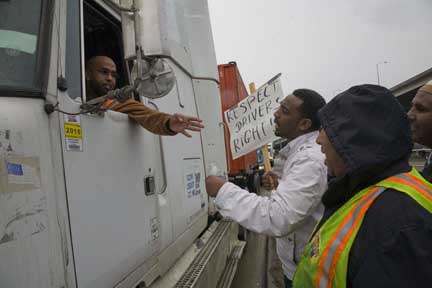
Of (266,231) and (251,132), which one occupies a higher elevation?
(251,132)

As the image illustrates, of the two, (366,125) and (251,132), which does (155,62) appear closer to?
(366,125)

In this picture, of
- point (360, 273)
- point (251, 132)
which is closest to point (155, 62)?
point (360, 273)

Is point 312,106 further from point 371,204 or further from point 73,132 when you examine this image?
point 73,132

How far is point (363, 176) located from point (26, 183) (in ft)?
3.66

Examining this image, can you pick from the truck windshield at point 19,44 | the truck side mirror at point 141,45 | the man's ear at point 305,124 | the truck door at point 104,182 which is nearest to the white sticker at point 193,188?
the truck door at point 104,182

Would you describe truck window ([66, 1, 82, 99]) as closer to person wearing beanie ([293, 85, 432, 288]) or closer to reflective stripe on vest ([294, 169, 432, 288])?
person wearing beanie ([293, 85, 432, 288])

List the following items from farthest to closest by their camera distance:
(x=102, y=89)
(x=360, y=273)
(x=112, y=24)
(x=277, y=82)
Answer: (x=277, y=82), (x=112, y=24), (x=102, y=89), (x=360, y=273)

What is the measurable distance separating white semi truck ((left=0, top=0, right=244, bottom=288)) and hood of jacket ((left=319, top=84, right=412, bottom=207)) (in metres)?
0.78

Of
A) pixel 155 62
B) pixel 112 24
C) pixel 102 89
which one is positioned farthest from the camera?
pixel 112 24

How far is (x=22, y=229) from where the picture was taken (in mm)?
1076

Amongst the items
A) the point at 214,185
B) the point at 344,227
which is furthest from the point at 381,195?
the point at 214,185

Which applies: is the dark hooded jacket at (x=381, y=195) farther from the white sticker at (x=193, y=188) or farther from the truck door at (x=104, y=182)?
the white sticker at (x=193, y=188)

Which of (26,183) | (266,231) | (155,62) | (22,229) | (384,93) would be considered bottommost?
(266,231)

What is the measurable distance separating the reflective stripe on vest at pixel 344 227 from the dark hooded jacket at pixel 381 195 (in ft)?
0.07
